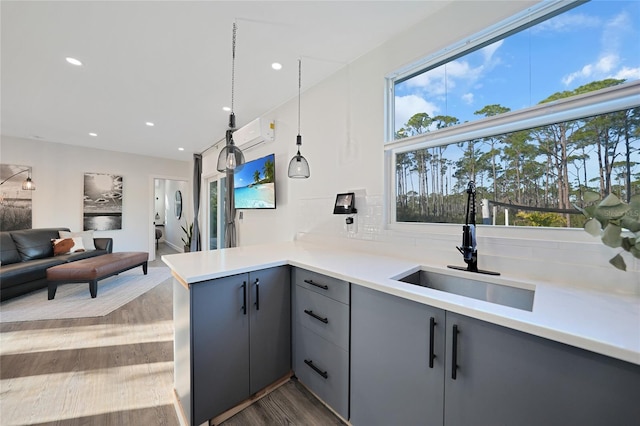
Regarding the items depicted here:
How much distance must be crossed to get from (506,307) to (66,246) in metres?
5.75

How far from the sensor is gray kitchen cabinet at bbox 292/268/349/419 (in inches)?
53.7

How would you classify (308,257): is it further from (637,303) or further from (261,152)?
(261,152)

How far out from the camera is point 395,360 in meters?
1.13

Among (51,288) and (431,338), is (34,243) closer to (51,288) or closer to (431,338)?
(51,288)

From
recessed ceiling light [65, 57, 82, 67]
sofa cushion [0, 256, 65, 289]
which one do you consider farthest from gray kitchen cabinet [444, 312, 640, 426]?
sofa cushion [0, 256, 65, 289]

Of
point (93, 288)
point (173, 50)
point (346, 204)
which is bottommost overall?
point (93, 288)

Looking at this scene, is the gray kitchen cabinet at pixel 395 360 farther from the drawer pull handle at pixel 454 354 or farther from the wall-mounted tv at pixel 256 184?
the wall-mounted tv at pixel 256 184

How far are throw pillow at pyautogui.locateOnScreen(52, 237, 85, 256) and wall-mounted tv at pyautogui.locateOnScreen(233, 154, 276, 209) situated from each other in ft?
9.53

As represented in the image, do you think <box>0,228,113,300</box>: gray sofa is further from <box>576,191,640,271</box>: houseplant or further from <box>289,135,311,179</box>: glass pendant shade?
<box>576,191,640,271</box>: houseplant

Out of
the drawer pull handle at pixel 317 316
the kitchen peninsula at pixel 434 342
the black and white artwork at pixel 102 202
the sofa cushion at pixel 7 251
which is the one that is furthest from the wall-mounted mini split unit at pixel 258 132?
the black and white artwork at pixel 102 202

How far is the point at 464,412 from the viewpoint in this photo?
92 cm

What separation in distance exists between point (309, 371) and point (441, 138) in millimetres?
1787

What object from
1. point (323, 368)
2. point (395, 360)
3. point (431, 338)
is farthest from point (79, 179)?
point (431, 338)

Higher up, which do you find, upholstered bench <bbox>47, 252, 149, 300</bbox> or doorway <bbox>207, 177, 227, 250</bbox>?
doorway <bbox>207, 177, 227, 250</bbox>
